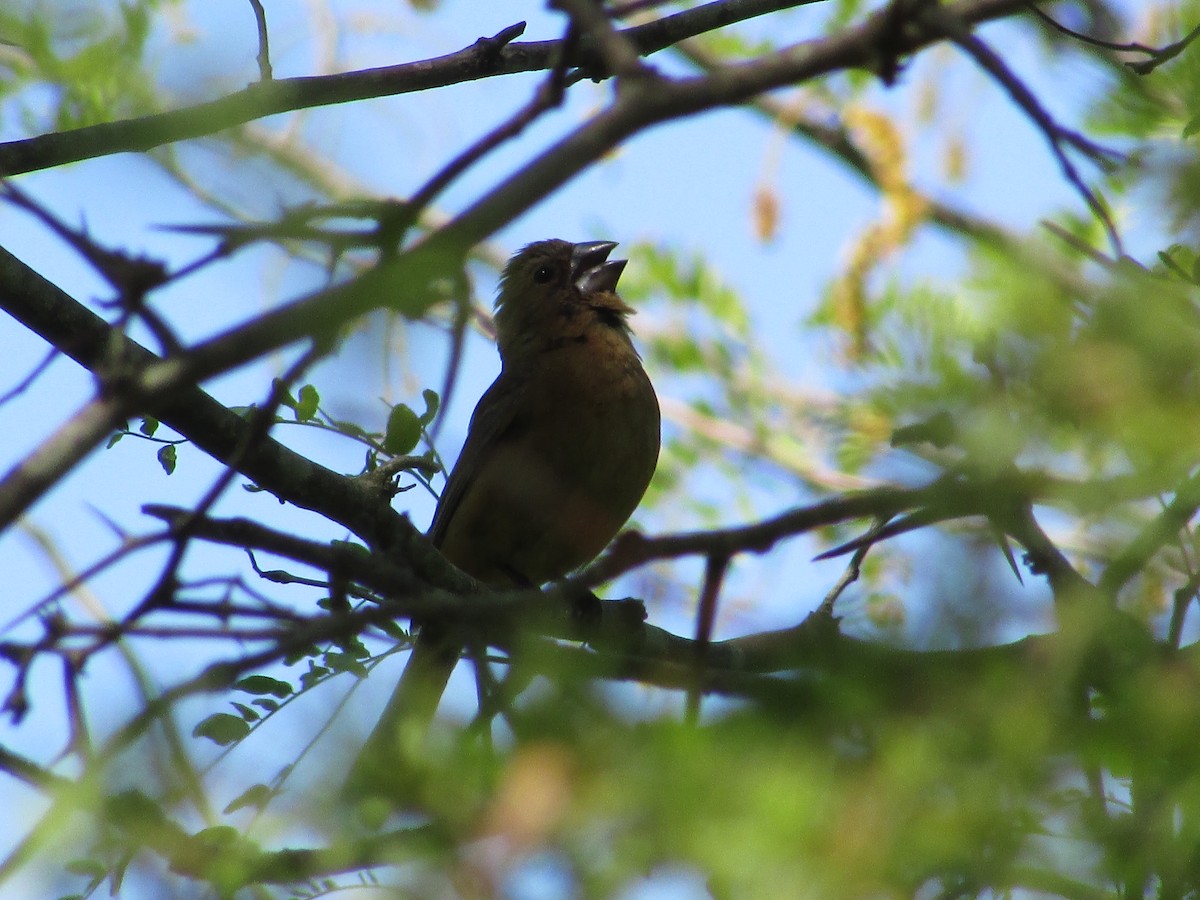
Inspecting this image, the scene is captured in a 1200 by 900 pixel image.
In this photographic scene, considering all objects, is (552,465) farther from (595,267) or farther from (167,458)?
(167,458)

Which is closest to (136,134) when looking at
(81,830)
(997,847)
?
(81,830)

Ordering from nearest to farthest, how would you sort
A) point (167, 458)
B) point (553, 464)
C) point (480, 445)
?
point (167, 458) < point (553, 464) < point (480, 445)

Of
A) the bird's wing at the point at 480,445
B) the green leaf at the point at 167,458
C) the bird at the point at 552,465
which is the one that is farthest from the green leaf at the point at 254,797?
the bird's wing at the point at 480,445

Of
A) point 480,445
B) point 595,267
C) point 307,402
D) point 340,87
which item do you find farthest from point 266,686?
point 595,267

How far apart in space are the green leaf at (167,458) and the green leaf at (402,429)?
1.98ft

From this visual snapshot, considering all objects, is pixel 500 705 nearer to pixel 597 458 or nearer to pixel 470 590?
pixel 470 590

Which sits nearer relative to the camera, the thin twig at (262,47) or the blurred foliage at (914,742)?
the blurred foliage at (914,742)

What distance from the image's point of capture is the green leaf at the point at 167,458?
363cm

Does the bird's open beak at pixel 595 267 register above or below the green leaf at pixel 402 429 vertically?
above

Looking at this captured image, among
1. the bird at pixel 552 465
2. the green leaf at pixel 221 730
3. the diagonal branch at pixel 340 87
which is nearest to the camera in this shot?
the green leaf at pixel 221 730

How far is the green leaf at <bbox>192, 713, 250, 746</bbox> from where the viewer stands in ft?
10.3

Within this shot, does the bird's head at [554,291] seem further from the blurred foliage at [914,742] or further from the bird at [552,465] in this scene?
the blurred foliage at [914,742]

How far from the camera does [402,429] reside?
3898 millimetres

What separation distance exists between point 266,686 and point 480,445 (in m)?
2.66
